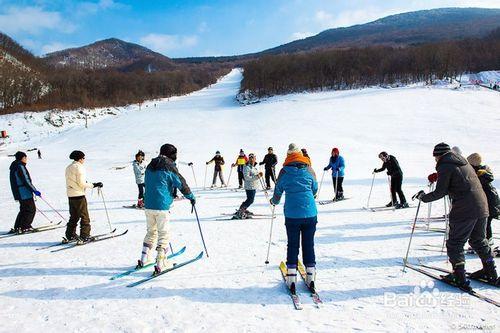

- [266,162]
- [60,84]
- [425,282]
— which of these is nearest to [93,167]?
[266,162]

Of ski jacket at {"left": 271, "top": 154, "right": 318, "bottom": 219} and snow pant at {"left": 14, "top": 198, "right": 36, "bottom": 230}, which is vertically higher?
ski jacket at {"left": 271, "top": 154, "right": 318, "bottom": 219}

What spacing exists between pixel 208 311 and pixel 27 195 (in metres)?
6.23

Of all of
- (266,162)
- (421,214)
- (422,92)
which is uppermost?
(422,92)

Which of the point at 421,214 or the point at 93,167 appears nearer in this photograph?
the point at 421,214

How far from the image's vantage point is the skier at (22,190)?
309 inches

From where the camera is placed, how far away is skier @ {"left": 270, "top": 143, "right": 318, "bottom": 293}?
15.2ft

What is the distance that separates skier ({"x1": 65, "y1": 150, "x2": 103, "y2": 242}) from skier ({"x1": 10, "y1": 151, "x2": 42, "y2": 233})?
1.29m

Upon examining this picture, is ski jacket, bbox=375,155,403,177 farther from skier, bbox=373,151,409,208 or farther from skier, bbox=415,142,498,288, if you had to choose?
skier, bbox=415,142,498,288

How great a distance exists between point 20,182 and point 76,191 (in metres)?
2.13

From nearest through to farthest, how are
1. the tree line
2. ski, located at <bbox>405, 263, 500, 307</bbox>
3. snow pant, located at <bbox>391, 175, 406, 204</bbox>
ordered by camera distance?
ski, located at <bbox>405, 263, 500, 307</bbox> → snow pant, located at <bbox>391, 175, 406, 204</bbox> → the tree line

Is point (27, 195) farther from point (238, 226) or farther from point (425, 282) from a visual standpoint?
point (425, 282)

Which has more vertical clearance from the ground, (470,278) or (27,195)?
(27,195)

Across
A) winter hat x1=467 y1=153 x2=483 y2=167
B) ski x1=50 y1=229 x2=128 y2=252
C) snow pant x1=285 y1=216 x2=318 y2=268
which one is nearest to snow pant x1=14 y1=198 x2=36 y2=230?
ski x1=50 y1=229 x2=128 y2=252

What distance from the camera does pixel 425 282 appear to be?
5.00 meters
